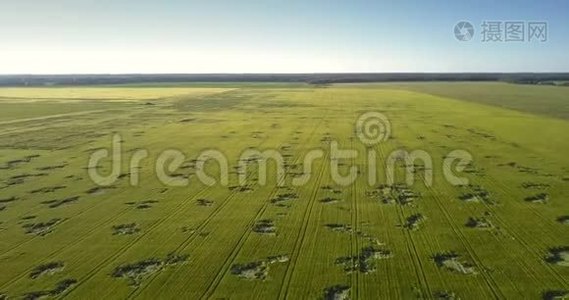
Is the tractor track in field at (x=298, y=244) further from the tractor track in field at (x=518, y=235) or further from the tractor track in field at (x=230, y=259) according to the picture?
the tractor track in field at (x=518, y=235)

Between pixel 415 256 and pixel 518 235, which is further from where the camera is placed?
pixel 518 235

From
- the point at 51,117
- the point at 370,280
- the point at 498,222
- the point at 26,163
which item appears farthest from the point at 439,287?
the point at 51,117

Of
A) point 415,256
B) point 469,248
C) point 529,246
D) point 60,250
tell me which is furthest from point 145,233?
point 529,246

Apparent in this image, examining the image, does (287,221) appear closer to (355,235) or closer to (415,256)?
(355,235)

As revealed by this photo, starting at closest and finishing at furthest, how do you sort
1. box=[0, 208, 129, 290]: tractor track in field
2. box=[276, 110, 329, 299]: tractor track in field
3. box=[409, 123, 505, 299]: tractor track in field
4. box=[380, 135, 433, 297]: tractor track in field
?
box=[409, 123, 505, 299]: tractor track in field, box=[276, 110, 329, 299]: tractor track in field, box=[380, 135, 433, 297]: tractor track in field, box=[0, 208, 129, 290]: tractor track in field

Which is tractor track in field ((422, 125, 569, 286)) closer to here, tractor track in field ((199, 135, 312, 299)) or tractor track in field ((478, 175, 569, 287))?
tractor track in field ((478, 175, 569, 287))

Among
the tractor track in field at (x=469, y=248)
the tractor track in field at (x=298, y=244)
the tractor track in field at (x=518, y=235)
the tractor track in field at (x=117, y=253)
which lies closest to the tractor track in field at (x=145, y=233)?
the tractor track in field at (x=117, y=253)

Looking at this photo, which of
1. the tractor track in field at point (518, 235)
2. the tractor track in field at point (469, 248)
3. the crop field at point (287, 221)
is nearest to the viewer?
the tractor track in field at point (469, 248)

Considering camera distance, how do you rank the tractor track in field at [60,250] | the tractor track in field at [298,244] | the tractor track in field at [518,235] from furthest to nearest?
the tractor track in field at [518,235] → the tractor track in field at [60,250] → the tractor track in field at [298,244]

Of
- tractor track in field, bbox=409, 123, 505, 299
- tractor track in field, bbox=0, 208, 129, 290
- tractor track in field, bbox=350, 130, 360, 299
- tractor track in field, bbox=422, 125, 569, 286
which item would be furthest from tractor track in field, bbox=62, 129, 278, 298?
tractor track in field, bbox=422, 125, 569, 286
